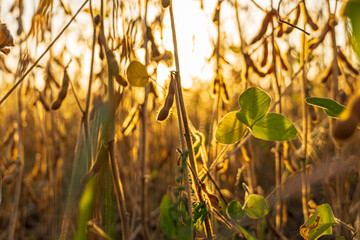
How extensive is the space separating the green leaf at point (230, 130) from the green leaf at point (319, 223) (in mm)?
188

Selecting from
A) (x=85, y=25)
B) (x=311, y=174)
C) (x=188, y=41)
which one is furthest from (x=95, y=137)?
(x=85, y=25)

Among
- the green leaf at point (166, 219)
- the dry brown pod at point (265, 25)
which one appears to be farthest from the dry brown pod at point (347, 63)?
the green leaf at point (166, 219)

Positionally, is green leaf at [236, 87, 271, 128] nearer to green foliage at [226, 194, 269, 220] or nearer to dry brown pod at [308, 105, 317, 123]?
green foliage at [226, 194, 269, 220]

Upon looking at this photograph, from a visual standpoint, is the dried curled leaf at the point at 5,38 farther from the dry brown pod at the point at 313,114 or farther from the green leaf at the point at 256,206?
the dry brown pod at the point at 313,114

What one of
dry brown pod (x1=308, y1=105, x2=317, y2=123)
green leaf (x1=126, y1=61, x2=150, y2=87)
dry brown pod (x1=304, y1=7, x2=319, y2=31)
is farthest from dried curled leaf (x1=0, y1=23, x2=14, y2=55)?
dry brown pod (x1=308, y1=105, x2=317, y2=123)

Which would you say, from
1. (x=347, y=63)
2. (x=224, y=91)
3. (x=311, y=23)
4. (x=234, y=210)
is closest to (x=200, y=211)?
(x=234, y=210)

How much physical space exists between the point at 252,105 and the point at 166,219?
0.23 metres

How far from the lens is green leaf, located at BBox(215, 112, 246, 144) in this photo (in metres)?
0.63

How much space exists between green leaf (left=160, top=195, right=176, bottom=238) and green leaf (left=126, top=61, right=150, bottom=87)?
0.60 feet

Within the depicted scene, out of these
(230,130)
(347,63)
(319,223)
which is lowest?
(319,223)

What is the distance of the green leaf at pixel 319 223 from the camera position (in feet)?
2.11

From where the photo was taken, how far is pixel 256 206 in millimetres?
701

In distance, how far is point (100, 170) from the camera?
2.08 feet

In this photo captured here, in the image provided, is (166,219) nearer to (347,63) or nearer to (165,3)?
(165,3)
